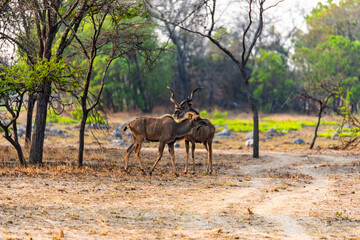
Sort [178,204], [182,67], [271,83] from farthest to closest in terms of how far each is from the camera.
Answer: [182,67] < [271,83] < [178,204]

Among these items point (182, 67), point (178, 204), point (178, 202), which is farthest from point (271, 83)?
point (178, 204)

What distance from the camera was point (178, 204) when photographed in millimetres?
9398

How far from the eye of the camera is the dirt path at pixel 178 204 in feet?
23.9

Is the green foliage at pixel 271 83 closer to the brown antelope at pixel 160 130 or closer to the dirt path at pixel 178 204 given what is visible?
the dirt path at pixel 178 204

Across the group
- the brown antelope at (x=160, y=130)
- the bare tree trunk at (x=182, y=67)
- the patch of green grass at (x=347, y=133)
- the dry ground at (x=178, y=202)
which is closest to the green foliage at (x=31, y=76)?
the brown antelope at (x=160, y=130)

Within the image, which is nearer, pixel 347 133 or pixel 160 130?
pixel 160 130

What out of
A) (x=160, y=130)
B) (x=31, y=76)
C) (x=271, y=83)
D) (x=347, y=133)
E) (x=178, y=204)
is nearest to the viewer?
(x=178, y=204)

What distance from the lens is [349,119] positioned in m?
19.6

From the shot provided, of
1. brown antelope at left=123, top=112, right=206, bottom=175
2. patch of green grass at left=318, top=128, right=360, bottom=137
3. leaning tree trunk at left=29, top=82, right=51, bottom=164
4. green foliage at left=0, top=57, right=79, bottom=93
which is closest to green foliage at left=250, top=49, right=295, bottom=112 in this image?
patch of green grass at left=318, top=128, right=360, bottom=137

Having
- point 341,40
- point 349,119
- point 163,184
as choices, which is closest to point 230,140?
point 349,119

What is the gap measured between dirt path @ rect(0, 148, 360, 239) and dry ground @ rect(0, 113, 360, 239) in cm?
2

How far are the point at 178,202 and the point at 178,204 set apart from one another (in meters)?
0.20

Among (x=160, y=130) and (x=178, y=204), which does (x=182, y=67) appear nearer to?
(x=160, y=130)

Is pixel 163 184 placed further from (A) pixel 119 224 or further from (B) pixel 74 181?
(A) pixel 119 224
